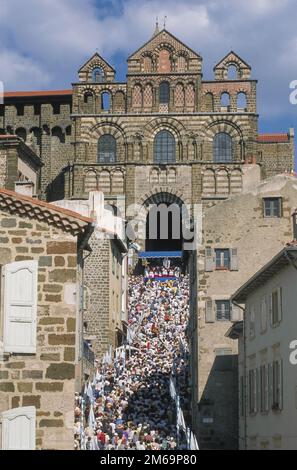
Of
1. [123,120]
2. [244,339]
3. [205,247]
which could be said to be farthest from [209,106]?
[244,339]

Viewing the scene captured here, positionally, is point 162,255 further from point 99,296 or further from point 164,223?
point 99,296

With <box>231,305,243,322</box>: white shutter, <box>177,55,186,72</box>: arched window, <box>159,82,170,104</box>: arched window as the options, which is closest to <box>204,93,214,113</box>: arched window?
<box>159,82,170,104</box>: arched window

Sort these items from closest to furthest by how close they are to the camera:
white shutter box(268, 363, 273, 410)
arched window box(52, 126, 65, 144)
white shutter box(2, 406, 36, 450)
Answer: white shutter box(2, 406, 36, 450), white shutter box(268, 363, 273, 410), arched window box(52, 126, 65, 144)

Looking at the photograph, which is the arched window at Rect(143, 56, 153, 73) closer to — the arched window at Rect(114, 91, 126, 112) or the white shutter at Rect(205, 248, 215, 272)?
the arched window at Rect(114, 91, 126, 112)

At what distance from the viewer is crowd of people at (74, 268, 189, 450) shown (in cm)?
2805

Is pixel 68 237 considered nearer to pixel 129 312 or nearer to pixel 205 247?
pixel 205 247

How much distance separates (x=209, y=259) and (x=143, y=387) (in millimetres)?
5621

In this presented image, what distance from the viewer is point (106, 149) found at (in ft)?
248

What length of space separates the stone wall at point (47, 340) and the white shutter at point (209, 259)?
53.8 feet

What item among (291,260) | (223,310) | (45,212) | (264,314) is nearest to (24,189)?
(264,314)

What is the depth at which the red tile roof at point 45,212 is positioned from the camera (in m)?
18.5

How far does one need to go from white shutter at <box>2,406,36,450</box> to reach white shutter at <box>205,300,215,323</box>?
17.1 meters

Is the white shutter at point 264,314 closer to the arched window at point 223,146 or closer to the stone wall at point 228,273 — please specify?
the stone wall at point 228,273

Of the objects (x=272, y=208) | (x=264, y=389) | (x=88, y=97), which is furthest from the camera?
(x=88, y=97)
